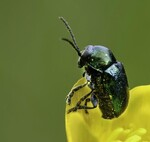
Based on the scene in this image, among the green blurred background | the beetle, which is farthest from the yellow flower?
the green blurred background

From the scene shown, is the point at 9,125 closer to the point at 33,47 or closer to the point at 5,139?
the point at 5,139

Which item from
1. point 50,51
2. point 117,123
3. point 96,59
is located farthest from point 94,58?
point 50,51

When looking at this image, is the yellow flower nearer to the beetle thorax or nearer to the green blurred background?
the beetle thorax

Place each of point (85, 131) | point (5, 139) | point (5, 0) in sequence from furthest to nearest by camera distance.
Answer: point (5, 0) < point (5, 139) < point (85, 131)

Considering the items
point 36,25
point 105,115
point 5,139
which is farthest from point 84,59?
point 36,25

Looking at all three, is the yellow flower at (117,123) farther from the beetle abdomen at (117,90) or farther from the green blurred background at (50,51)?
the green blurred background at (50,51)

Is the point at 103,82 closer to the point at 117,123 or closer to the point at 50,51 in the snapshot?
the point at 117,123

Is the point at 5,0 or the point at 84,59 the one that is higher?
the point at 5,0
